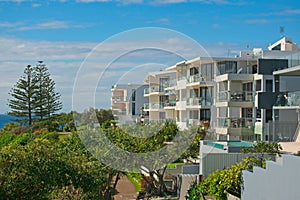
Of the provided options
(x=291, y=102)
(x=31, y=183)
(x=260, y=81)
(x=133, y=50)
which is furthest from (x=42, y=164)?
(x=260, y=81)

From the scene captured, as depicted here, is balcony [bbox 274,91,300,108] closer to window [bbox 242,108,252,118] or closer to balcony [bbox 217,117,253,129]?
balcony [bbox 217,117,253,129]

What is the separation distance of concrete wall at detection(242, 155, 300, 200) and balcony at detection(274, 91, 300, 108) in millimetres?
8333

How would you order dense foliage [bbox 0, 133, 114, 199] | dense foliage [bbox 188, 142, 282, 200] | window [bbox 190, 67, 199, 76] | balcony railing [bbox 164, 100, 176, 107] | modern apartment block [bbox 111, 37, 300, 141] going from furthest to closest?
balcony railing [bbox 164, 100, 176, 107] < window [bbox 190, 67, 199, 76] < modern apartment block [bbox 111, 37, 300, 141] < dense foliage [bbox 188, 142, 282, 200] < dense foliage [bbox 0, 133, 114, 199]

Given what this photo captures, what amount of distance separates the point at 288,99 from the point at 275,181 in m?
10.6

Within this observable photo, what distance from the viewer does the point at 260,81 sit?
28.7m

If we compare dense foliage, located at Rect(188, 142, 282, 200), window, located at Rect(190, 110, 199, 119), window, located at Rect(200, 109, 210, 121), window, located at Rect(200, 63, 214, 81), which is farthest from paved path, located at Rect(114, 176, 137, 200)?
window, located at Rect(200, 63, 214, 81)

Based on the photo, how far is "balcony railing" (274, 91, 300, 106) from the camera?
1975 centimetres

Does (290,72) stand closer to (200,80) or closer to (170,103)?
(200,80)

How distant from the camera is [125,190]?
22.3 m

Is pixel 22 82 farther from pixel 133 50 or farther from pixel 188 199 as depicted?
pixel 188 199

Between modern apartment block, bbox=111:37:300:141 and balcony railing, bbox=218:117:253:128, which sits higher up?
modern apartment block, bbox=111:37:300:141

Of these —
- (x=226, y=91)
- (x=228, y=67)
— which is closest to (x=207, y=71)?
(x=228, y=67)

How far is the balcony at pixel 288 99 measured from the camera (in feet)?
64.8

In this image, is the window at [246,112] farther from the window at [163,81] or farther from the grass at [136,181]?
the window at [163,81]
